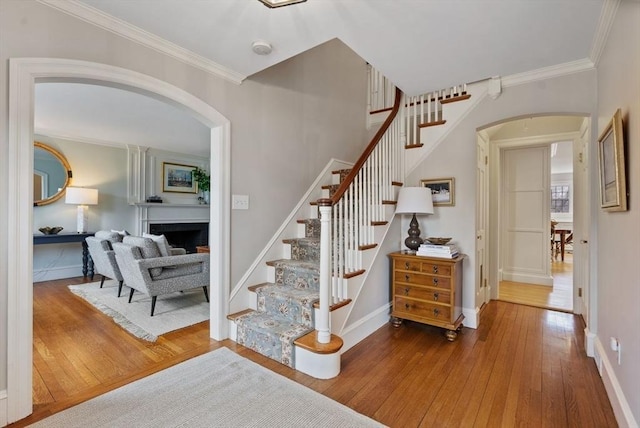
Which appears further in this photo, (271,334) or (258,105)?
(258,105)

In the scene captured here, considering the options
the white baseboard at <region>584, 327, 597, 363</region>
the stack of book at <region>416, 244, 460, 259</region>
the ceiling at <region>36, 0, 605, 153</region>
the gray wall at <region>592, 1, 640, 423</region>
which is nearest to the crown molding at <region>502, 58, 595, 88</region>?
the ceiling at <region>36, 0, 605, 153</region>

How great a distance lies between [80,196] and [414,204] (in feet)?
17.2

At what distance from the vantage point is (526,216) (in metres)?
4.93

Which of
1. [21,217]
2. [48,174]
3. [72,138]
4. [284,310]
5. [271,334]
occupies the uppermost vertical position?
[72,138]

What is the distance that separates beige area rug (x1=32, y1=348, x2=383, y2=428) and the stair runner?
238 millimetres

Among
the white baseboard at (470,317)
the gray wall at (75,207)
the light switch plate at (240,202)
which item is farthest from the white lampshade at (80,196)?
the white baseboard at (470,317)

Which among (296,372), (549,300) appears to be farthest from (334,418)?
(549,300)

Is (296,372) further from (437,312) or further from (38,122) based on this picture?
(38,122)

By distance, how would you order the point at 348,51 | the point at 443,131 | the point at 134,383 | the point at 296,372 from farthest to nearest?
1. the point at 348,51
2. the point at 443,131
3. the point at 296,372
4. the point at 134,383

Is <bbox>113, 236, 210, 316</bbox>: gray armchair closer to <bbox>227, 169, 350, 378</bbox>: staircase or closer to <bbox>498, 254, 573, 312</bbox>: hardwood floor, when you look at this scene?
<bbox>227, 169, 350, 378</bbox>: staircase

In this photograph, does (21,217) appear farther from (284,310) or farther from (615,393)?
(615,393)

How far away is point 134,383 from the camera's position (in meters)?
2.00

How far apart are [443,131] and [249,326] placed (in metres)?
2.77

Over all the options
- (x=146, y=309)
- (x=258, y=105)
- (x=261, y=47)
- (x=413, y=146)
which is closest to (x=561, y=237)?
(x=413, y=146)
